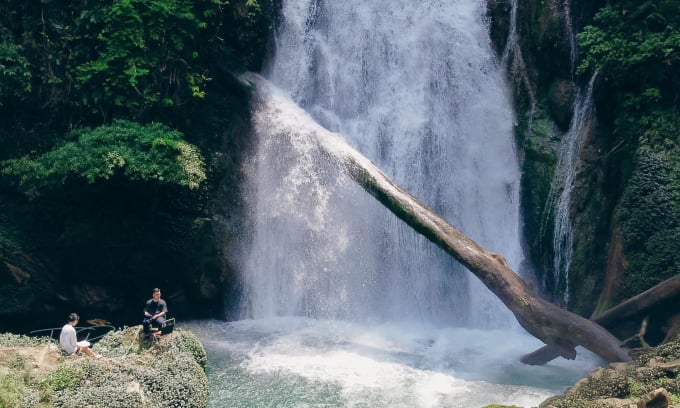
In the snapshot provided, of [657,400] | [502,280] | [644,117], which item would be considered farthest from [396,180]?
[657,400]

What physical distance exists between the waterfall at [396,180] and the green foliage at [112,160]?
2537 mm

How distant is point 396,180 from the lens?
58.0 feet

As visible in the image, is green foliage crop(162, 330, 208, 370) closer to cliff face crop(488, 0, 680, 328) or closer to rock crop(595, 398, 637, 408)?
rock crop(595, 398, 637, 408)

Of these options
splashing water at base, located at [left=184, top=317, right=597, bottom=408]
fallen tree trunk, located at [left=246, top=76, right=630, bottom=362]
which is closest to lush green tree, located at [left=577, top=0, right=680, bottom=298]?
fallen tree trunk, located at [left=246, top=76, right=630, bottom=362]

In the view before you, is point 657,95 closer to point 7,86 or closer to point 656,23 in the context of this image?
point 656,23

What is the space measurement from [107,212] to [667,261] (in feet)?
44.1

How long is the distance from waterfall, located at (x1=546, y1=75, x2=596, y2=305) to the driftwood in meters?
1.85

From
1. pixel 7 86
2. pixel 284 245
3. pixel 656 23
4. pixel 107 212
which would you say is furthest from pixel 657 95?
pixel 7 86

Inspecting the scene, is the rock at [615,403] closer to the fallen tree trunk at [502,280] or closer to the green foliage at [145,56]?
the fallen tree trunk at [502,280]

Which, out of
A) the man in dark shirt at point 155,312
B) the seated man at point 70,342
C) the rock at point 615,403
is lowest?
the rock at point 615,403

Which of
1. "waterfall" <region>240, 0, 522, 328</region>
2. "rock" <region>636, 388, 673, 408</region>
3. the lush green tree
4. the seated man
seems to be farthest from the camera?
"waterfall" <region>240, 0, 522, 328</region>

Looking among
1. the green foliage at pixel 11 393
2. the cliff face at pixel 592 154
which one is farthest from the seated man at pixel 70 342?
the cliff face at pixel 592 154

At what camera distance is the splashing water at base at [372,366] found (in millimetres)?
12383

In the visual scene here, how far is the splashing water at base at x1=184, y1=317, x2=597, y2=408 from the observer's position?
1238cm
